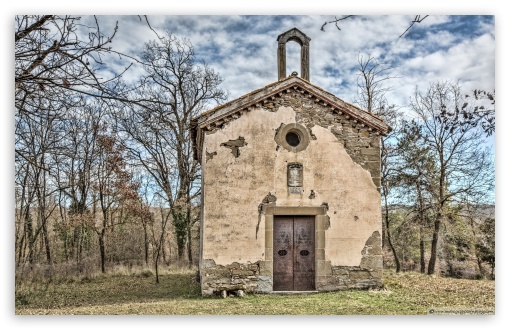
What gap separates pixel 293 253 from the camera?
9.15 meters

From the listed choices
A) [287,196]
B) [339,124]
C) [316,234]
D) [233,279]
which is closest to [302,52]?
[339,124]

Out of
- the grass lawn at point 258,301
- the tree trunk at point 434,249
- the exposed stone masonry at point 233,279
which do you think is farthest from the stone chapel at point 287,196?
the tree trunk at point 434,249

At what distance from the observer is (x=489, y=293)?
752 centimetres

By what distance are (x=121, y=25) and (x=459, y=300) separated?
683cm

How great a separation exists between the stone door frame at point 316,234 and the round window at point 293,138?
50.9 inches

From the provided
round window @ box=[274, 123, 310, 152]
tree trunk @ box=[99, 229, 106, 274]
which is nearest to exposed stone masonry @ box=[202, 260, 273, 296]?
round window @ box=[274, 123, 310, 152]

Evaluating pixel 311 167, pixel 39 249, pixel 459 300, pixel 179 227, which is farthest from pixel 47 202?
pixel 459 300

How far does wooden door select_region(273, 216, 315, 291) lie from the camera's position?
905cm

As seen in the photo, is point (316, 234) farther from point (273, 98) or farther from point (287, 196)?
point (273, 98)

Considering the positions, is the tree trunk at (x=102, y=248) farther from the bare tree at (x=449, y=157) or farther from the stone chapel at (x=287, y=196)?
A: the bare tree at (x=449, y=157)

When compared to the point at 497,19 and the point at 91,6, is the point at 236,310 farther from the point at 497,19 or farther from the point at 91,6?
the point at 497,19

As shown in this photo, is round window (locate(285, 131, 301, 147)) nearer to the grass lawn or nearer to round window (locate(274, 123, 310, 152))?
round window (locate(274, 123, 310, 152))

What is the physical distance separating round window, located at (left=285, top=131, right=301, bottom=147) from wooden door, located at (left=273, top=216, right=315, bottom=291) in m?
1.48

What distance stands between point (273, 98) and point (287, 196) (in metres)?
2.01
